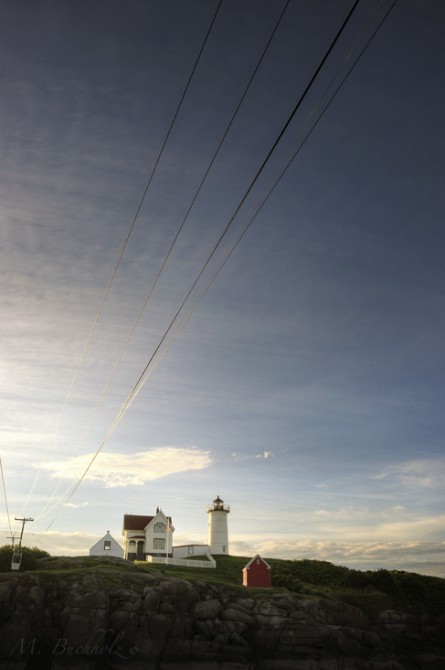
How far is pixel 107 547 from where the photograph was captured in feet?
211

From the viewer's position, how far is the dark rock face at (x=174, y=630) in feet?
115

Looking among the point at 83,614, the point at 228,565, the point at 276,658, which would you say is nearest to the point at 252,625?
the point at 276,658

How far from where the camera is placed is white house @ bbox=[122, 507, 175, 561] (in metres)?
67.6

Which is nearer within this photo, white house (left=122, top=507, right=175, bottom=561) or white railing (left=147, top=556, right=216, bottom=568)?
white railing (left=147, top=556, right=216, bottom=568)

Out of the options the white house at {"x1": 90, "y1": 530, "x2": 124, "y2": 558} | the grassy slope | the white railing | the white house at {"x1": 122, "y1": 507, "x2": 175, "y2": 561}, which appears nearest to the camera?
the grassy slope

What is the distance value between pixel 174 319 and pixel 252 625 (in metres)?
33.2

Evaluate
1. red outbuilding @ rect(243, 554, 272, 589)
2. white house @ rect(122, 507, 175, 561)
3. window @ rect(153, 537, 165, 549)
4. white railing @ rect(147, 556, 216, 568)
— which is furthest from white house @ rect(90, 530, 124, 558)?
red outbuilding @ rect(243, 554, 272, 589)

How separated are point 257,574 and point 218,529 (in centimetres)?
2565

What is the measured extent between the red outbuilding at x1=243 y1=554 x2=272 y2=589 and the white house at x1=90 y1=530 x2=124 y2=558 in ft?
66.3
